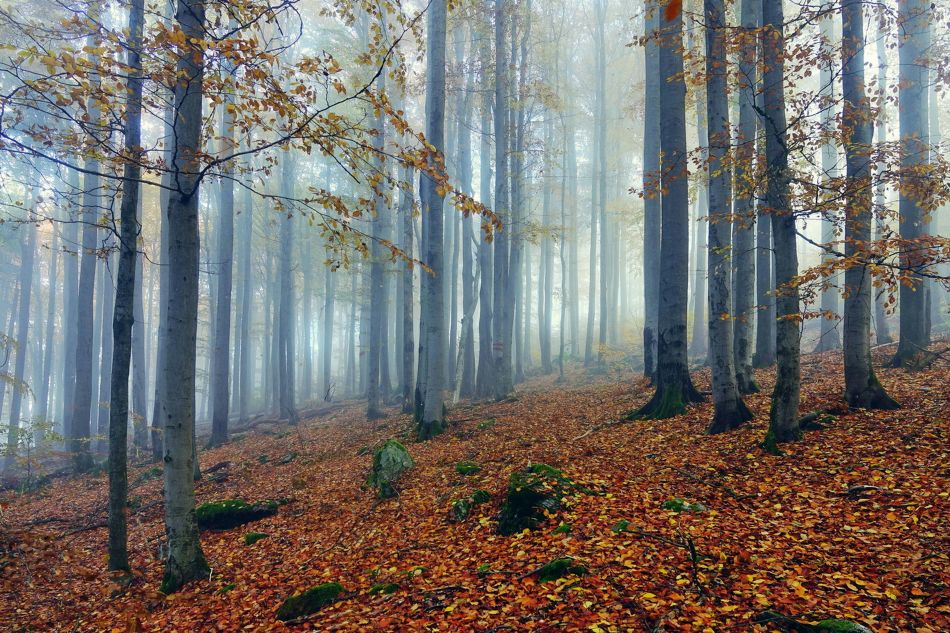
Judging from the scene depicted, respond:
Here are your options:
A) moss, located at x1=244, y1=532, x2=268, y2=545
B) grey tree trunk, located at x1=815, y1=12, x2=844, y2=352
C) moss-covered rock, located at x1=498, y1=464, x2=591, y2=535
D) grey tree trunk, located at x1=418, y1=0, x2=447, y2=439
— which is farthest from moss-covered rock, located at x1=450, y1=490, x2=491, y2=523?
grey tree trunk, located at x1=815, y1=12, x2=844, y2=352

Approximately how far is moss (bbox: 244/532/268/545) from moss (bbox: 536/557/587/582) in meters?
4.53

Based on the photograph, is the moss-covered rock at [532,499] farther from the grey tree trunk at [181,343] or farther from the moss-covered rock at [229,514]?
the moss-covered rock at [229,514]

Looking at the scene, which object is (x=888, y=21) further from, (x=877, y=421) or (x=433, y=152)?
(x=433, y=152)

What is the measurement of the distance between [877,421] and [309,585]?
24.2 ft

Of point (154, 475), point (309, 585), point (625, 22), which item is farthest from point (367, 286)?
point (309, 585)

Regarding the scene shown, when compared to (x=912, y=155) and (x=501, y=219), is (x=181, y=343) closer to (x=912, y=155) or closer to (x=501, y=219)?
(x=501, y=219)

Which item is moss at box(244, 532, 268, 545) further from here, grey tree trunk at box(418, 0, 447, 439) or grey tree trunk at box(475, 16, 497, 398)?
grey tree trunk at box(475, 16, 497, 398)

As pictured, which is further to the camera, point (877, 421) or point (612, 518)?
point (877, 421)

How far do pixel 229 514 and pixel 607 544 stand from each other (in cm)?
622

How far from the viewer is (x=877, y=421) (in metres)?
6.27

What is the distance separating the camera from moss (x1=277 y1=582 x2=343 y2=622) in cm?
436

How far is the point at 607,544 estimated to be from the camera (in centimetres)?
439

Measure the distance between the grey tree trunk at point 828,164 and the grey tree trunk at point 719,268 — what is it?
3.97ft

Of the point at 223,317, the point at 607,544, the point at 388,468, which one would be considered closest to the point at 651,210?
the point at 388,468
